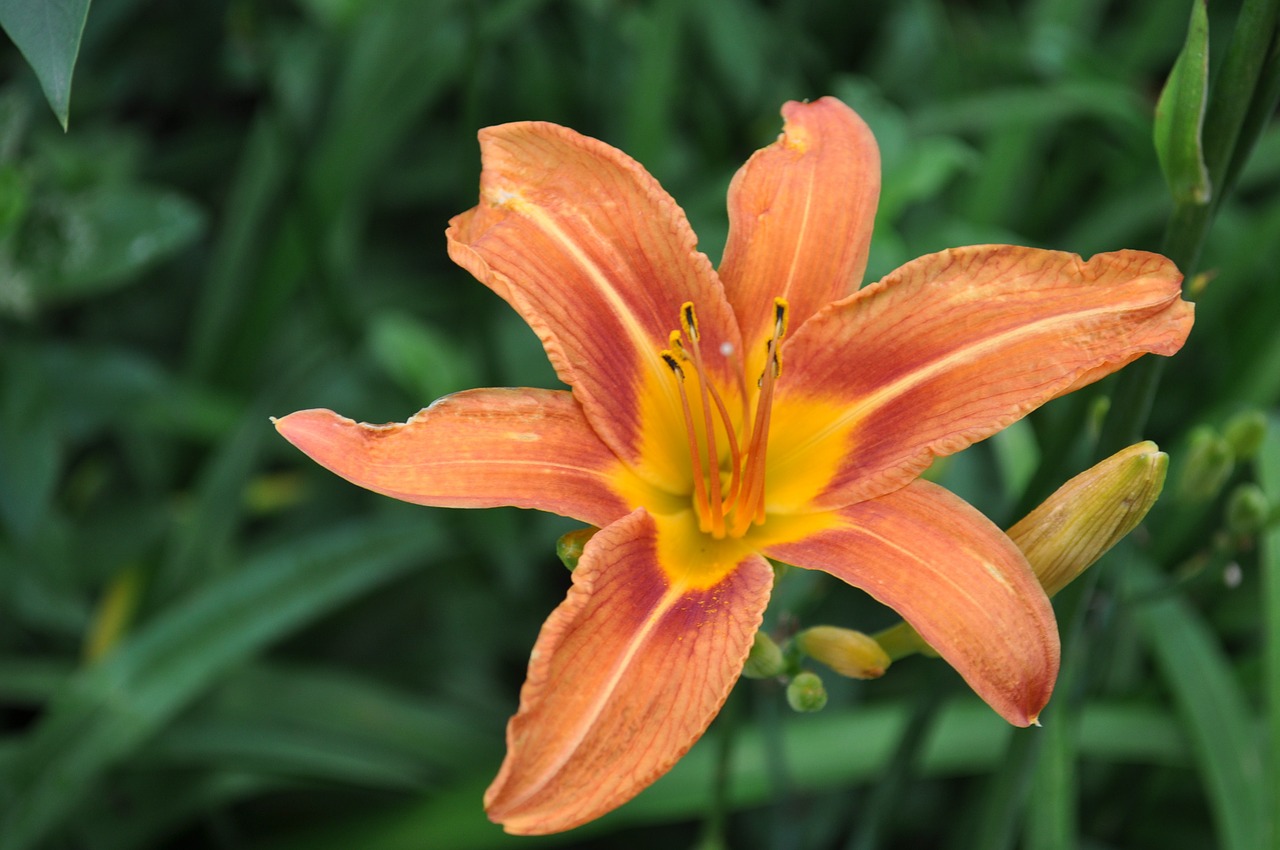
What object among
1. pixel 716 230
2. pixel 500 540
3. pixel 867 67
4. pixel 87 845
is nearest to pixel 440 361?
pixel 500 540

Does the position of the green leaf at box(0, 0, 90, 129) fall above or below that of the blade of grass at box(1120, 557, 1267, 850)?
above

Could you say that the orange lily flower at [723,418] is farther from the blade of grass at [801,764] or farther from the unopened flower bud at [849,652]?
the blade of grass at [801,764]

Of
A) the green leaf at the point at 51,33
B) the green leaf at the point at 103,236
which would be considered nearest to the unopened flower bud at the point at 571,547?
the green leaf at the point at 51,33

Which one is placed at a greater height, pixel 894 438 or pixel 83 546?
pixel 894 438

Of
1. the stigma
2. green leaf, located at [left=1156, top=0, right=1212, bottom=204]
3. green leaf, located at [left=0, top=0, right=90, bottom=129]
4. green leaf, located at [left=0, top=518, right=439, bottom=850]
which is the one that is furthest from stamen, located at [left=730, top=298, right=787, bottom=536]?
green leaf, located at [left=0, top=518, right=439, bottom=850]

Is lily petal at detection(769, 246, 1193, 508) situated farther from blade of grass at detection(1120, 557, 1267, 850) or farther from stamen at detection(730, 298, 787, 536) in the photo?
blade of grass at detection(1120, 557, 1267, 850)

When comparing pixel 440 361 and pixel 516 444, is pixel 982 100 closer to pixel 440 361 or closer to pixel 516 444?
pixel 440 361

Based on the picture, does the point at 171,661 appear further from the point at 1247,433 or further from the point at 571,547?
the point at 1247,433
